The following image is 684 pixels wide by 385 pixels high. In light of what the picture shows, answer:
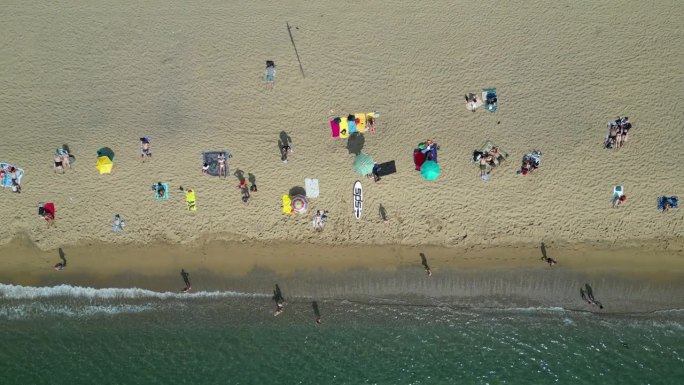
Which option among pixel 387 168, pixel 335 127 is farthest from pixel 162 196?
pixel 387 168

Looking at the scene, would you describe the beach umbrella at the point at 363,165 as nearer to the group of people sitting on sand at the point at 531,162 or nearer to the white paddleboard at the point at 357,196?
the white paddleboard at the point at 357,196

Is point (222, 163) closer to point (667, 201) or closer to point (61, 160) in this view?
point (61, 160)

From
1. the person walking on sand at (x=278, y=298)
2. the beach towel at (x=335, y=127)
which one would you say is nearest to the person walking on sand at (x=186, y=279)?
the person walking on sand at (x=278, y=298)

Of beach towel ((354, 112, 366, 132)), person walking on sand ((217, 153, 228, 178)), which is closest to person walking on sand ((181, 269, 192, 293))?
person walking on sand ((217, 153, 228, 178))

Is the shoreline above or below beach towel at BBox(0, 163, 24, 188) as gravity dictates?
below

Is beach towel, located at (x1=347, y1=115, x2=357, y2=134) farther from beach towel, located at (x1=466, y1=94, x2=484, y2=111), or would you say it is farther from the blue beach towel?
the blue beach towel
